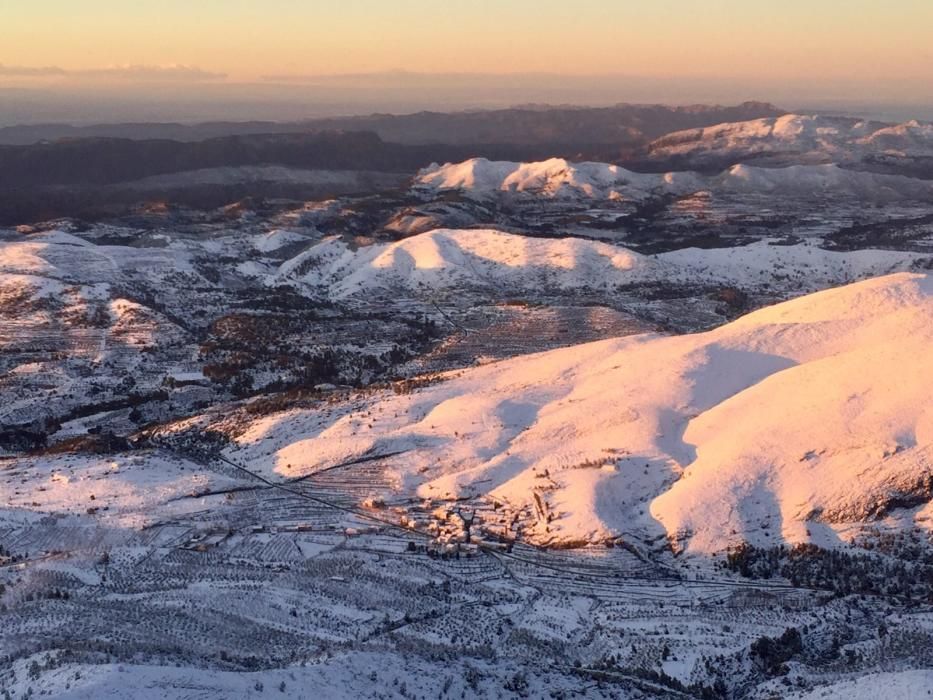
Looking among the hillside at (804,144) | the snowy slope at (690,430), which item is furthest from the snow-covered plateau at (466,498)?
the hillside at (804,144)

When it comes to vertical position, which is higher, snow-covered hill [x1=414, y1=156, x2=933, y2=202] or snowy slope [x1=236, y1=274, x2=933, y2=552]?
snow-covered hill [x1=414, y1=156, x2=933, y2=202]

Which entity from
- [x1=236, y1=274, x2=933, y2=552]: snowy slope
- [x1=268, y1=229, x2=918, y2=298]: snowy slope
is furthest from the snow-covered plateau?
[x1=268, y1=229, x2=918, y2=298]: snowy slope

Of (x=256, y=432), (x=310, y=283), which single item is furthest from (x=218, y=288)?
(x=256, y=432)

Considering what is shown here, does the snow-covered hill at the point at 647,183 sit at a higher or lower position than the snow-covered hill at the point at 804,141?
lower

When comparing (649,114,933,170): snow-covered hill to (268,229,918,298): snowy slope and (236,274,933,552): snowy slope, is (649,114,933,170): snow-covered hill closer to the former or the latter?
(268,229,918,298): snowy slope

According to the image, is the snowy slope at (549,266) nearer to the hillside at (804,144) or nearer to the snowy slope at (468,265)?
the snowy slope at (468,265)
